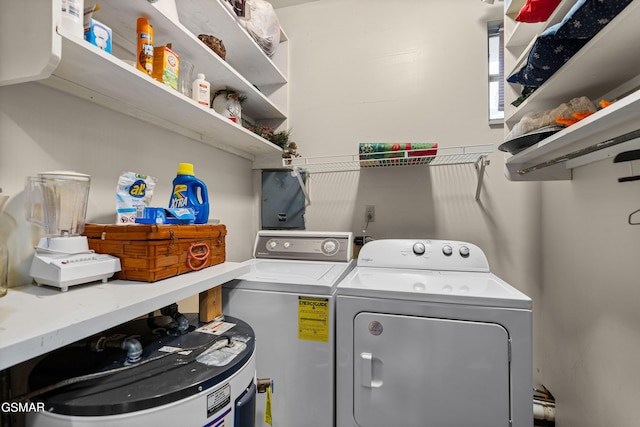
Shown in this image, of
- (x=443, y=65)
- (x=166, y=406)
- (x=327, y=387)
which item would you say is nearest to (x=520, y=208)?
(x=443, y=65)

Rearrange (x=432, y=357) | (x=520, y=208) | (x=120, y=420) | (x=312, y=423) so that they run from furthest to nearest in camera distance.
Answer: (x=520, y=208) < (x=312, y=423) < (x=432, y=357) < (x=120, y=420)

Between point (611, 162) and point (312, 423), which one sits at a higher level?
point (611, 162)

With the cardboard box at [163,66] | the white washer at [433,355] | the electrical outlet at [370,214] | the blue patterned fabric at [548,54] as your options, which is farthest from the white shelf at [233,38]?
the white washer at [433,355]

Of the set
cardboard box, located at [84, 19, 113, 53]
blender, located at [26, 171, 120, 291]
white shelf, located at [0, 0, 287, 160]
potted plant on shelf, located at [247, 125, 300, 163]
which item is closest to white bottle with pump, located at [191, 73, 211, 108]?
white shelf, located at [0, 0, 287, 160]

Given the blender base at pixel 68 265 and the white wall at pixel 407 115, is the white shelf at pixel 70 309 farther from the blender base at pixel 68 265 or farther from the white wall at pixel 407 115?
the white wall at pixel 407 115

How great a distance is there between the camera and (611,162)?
3.87 ft

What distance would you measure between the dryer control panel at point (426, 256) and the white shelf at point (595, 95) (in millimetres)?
508

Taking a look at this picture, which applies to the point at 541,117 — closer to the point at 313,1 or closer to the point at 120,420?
the point at 120,420

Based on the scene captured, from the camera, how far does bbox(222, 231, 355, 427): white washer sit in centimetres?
113

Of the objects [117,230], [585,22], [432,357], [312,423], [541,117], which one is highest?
[585,22]

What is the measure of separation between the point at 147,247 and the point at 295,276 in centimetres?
66

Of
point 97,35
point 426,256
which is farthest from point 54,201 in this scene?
point 426,256

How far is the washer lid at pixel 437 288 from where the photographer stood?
1019mm

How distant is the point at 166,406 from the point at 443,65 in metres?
2.39
